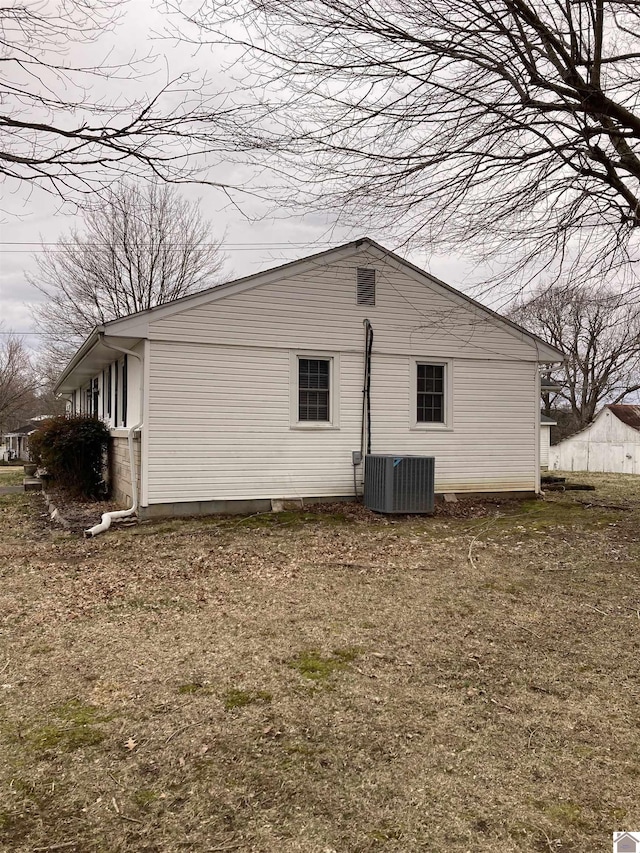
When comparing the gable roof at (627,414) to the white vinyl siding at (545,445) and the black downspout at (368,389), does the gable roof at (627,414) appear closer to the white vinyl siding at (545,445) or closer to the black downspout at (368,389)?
the white vinyl siding at (545,445)

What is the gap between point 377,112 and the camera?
538cm

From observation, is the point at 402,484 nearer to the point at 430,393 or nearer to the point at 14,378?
the point at 430,393

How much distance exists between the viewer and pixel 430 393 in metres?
11.9

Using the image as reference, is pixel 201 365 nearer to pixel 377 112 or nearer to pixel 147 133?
pixel 377 112

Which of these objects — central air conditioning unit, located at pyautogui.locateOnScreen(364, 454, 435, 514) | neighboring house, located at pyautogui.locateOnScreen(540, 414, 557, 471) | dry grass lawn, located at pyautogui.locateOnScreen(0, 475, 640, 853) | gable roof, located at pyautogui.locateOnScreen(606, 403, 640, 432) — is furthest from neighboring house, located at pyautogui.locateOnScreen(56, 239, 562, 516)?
gable roof, located at pyautogui.locateOnScreen(606, 403, 640, 432)

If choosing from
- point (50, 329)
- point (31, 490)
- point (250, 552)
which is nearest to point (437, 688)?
point (250, 552)

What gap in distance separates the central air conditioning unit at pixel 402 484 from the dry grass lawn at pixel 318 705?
3.23 m

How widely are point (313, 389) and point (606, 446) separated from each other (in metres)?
23.9

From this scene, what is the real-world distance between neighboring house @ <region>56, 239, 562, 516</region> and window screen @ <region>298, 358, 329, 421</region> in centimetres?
2

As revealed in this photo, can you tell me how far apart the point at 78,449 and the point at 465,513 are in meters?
7.40

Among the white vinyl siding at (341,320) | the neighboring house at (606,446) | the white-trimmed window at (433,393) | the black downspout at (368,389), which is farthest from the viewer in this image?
the neighboring house at (606,446)

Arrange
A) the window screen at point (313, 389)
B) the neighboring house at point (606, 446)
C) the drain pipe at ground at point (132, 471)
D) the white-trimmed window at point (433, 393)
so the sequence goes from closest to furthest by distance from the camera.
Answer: the drain pipe at ground at point (132, 471) → the window screen at point (313, 389) → the white-trimmed window at point (433, 393) → the neighboring house at point (606, 446)

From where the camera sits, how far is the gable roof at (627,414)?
1218 inches

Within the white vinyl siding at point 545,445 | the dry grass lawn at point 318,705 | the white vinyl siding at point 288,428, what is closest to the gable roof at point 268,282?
the white vinyl siding at point 288,428
